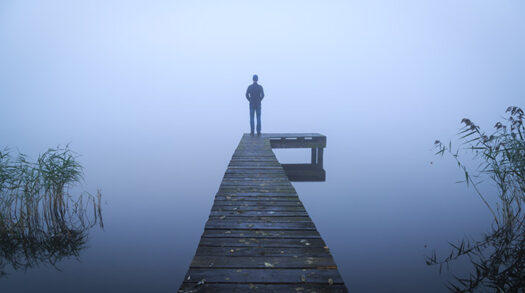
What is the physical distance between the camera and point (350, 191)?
9625 mm

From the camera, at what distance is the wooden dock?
1.88 meters

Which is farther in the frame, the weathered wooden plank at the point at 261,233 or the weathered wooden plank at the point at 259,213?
the weathered wooden plank at the point at 259,213

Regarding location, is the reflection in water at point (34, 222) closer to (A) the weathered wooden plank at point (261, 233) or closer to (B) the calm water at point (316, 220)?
(B) the calm water at point (316, 220)

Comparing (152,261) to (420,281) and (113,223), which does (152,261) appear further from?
(420,281)

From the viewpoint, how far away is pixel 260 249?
2.38 meters

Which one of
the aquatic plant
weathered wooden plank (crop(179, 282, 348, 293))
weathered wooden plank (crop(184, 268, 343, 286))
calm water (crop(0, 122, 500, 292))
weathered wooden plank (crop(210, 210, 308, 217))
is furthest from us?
calm water (crop(0, 122, 500, 292))

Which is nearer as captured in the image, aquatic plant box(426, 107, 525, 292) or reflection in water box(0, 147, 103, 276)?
aquatic plant box(426, 107, 525, 292)

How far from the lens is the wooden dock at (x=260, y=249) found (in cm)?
188

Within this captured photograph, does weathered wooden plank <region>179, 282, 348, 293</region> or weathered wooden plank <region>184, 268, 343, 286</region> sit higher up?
weathered wooden plank <region>184, 268, 343, 286</region>

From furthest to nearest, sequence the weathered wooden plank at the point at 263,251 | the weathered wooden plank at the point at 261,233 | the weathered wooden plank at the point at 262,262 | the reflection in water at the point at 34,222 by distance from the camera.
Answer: the reflection in water at the point at 34,222
the weathered wooden plank at the point at 261,233
the weathered wooden plank at the point at 263,251
the weathered wooden plank at the point at 262,262

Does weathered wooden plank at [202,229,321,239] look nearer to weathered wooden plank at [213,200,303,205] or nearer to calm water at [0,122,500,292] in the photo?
weathered wooden plank at [213,200,303,205]

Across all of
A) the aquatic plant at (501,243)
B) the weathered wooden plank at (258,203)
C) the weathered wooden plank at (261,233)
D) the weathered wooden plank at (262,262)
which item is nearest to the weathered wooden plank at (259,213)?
the weathered wooden plank at (258,203)

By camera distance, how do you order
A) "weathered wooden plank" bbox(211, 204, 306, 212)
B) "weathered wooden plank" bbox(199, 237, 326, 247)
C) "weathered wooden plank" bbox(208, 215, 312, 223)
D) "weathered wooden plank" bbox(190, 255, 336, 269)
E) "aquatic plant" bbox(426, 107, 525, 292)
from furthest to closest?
1. "aquatic plant" bbox(426, 107, 525, 292)
2. "weathered wooden plank" bbox(211, 204, 306, 212)
3. "weathered wooden plank" bbox(208, 215, 312, 223)
4. "weathered wooden plank" bbox(199, 237, 326, 247)
5. "weathered wooden plank" bbox(190, 255, 336, 269)

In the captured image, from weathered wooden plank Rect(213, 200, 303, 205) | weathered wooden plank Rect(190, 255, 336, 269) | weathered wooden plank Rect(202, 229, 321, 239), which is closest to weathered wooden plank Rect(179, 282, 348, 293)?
weathered wooden plank Rect(190, 255, 336, 269)
